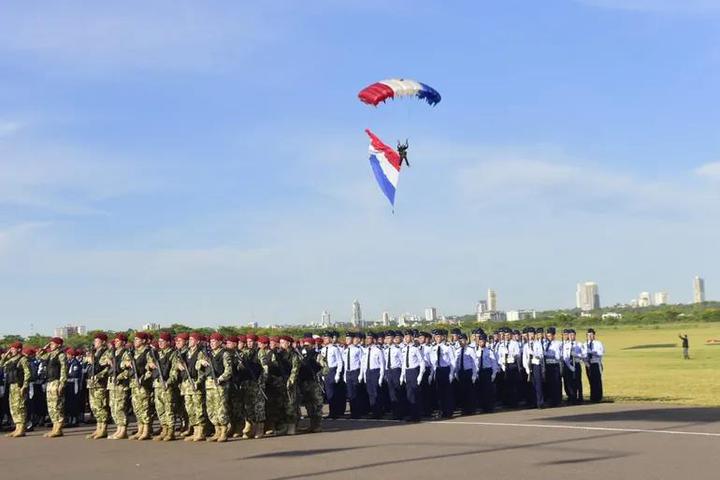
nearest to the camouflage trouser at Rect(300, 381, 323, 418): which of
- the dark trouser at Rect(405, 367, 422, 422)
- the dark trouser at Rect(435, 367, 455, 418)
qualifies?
the dark trouser at Rect(405, 367, 422, 422)

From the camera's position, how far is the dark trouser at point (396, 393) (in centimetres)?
1783

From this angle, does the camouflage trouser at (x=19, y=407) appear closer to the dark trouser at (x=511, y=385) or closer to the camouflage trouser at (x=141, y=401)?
the camouflage trouser at (x=141, y=401)

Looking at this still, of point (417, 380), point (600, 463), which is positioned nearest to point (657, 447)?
point (600, 463)

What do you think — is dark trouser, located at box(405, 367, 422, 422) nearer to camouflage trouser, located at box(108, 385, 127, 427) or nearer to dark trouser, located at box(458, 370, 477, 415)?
dark trouser, located at box(458, 370, 477, 415)

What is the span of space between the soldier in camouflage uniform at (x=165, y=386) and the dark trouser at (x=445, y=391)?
5.56m

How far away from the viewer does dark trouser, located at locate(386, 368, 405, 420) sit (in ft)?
58.5

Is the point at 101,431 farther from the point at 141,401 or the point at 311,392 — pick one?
the point at 311,392

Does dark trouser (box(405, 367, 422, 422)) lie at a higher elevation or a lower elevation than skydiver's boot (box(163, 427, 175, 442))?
higher

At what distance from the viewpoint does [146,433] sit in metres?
15.7

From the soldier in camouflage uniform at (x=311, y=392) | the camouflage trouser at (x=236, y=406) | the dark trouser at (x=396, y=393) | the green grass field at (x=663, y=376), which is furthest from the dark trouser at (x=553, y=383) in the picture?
the camouflage trouser at (x=236, y=406)

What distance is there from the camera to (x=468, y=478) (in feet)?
33.7

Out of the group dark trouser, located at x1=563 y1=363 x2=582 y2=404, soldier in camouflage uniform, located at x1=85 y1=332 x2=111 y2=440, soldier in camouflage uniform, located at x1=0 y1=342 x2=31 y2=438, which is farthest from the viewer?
dark trouser, located at x1=563 y1=363 x2=582 y2=404

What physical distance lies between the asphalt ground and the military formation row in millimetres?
619

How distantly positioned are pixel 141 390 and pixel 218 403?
1627 mm
